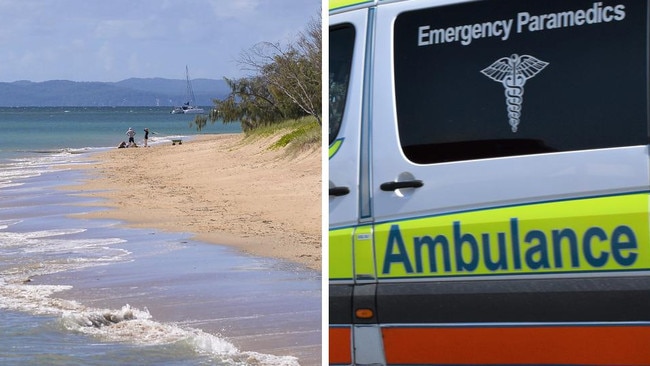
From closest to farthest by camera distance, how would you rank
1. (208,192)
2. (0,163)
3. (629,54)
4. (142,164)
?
1. (629,54)
2. (208,192)
3. (142,164)
4. (0,163)

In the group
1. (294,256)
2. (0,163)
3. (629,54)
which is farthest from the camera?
(0,163)

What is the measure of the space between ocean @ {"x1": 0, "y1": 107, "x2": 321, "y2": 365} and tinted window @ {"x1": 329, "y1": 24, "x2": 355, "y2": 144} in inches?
136

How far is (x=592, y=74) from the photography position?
3.13m

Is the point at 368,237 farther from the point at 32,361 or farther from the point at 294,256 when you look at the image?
Answer: the point at 294,256

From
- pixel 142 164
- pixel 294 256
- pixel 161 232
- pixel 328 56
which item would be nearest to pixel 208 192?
pixel 161 232

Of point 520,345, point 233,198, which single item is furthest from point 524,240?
point 233,198

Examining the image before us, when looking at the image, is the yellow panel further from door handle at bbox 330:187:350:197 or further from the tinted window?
the tinted window

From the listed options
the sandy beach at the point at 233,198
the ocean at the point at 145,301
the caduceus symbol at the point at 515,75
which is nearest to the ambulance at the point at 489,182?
the caduceus symbol at the point at 515,75

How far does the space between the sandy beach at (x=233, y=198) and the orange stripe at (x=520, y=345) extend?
22.3 ft

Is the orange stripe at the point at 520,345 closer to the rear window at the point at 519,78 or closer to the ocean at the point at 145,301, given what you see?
the rear window at the point at 519,78

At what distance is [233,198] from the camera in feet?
59.2

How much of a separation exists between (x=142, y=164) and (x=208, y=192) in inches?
471

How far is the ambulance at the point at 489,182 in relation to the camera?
3.09 m

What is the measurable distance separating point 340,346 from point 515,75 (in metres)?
1.02
